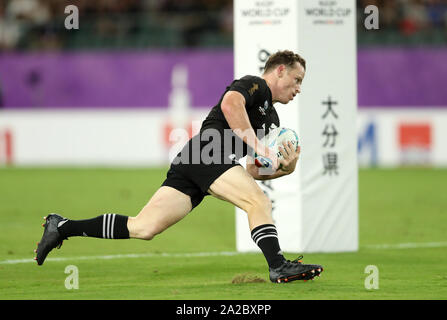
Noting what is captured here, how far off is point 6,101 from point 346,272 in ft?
61.1

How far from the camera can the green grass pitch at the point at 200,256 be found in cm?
762

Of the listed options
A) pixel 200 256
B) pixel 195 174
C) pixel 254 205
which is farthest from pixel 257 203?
pixel 200 256

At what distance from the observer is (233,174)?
25.6 ft

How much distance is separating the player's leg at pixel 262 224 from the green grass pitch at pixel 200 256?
13 cm

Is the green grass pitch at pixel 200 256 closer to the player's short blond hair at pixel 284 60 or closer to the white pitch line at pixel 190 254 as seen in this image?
the white pitch line at pixel 190 254

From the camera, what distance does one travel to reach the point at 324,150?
10391 mm

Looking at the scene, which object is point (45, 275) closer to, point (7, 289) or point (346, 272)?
point (7, 289)

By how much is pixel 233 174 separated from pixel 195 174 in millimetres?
345

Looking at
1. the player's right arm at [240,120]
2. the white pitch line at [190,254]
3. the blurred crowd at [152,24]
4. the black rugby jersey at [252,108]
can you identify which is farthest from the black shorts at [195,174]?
the blurred crowd at [152,24]

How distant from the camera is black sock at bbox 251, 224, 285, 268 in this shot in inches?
302

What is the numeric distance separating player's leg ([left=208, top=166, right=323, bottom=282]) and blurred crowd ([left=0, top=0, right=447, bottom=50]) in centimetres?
1717

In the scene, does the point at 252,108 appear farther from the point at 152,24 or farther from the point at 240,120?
the point at 152,24

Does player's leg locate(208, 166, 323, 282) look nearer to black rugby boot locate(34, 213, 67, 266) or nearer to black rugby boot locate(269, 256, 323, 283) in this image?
black rugby boot locate(269, 256, 323, 283)

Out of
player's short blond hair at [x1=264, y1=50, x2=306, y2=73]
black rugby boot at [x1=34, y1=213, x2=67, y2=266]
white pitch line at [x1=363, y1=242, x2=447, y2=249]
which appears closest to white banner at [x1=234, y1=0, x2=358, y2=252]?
white pitch line at [x1=363, y1=242, x2=447, y2=249]
